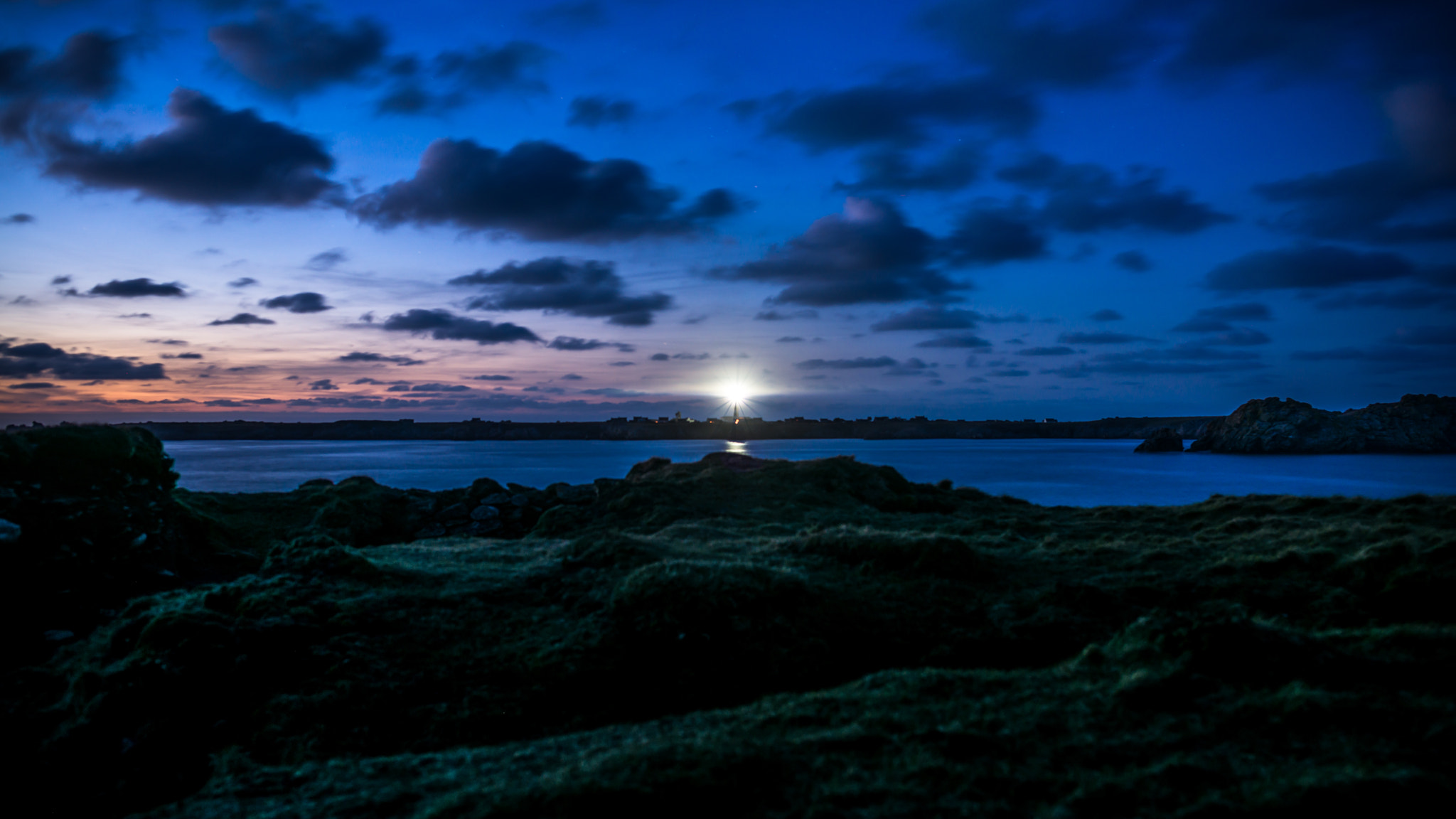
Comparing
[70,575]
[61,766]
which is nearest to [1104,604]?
[61,766]

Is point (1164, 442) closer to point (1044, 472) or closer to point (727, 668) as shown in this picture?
point (1044, 472)

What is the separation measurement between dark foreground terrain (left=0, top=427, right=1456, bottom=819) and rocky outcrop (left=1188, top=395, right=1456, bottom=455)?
159617 millimetres

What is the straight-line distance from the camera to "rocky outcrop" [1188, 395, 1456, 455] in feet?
485

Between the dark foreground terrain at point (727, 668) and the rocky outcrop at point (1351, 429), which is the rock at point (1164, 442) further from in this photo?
the dark foreground terrain at point (727, 668)

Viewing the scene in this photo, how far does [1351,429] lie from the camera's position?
489ft

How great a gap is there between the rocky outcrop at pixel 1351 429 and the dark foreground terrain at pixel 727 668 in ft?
524

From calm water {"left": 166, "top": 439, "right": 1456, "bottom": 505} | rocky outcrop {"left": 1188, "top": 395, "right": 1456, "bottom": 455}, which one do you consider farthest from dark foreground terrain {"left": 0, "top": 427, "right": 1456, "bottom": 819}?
rocky outcrop {"left": 1188, "top": 395, "right": 1456, "bottom": 455}

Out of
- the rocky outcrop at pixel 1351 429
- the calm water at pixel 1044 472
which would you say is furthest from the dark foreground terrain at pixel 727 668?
the rocky outcrop at pixel 1351 429

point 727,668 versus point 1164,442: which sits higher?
point 1164,442

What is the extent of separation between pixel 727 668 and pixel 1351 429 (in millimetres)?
191198

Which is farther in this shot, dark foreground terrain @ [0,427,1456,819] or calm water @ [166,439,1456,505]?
calm water @ [166,439,1456,505]

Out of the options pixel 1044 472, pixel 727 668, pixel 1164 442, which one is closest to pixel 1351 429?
pixel 1164 442

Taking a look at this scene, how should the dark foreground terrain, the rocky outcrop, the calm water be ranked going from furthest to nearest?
1. the rocky outcrop
2. the calm water
3. the dark foreground terrain

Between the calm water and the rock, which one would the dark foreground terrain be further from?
the rock
